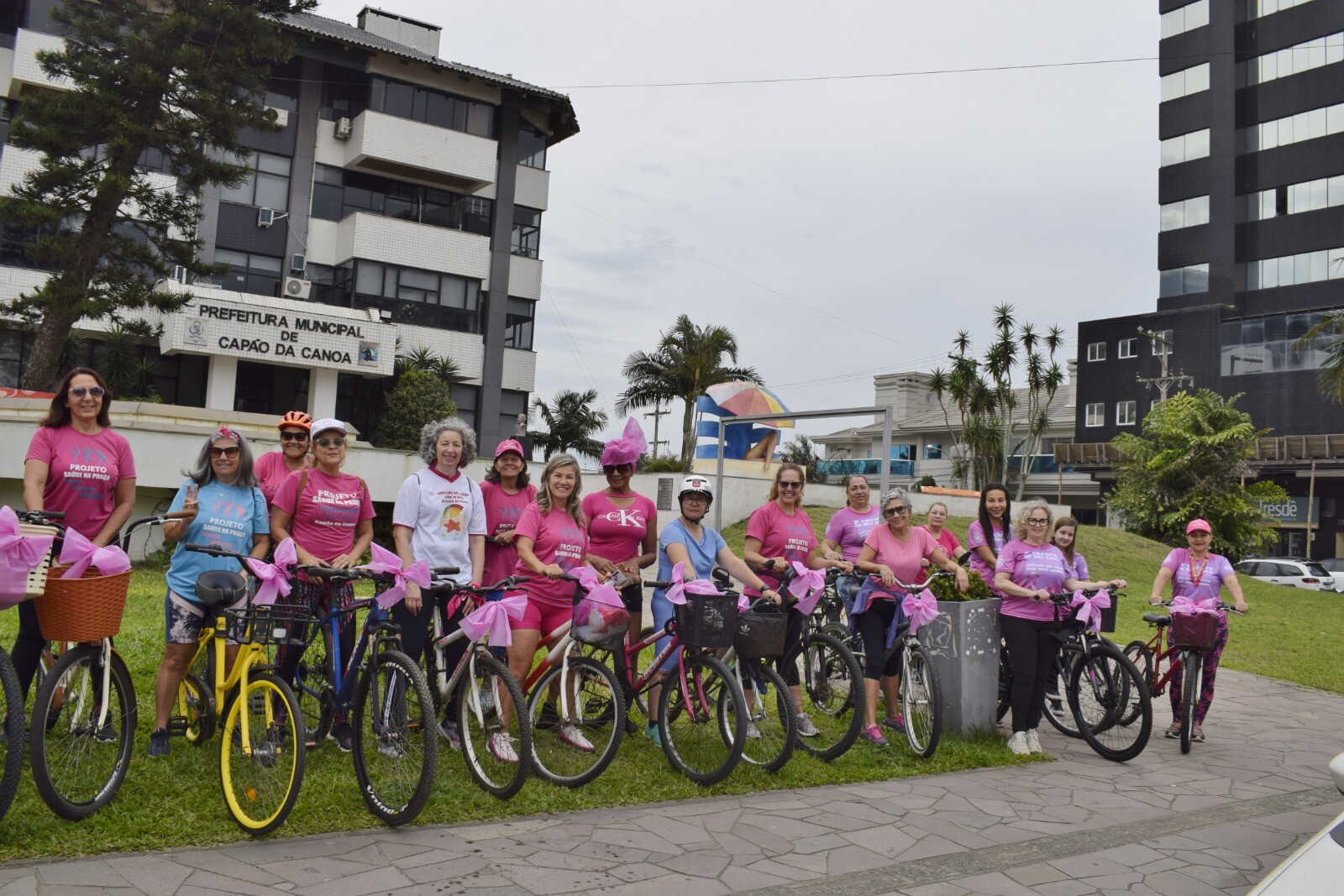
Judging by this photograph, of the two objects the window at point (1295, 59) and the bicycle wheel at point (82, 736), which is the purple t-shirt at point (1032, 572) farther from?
the window at point (1295, 59)

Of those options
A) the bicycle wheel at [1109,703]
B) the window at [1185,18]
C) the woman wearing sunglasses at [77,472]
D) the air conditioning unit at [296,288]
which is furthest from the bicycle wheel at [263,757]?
the window at [1185,18]

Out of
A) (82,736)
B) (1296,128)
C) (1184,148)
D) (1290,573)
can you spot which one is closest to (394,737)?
(82,736)

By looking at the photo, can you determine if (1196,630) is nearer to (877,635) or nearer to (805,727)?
(877,635)

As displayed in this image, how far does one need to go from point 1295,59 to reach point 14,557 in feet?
182

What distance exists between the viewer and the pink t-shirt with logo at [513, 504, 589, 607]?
670 cm

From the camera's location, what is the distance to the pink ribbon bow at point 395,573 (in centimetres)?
566

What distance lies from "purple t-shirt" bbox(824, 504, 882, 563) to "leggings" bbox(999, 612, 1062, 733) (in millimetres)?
1243

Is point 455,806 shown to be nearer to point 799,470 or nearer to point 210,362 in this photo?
point 799,470

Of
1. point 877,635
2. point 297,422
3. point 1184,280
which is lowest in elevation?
point 877,635

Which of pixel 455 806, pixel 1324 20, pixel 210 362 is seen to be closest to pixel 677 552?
pixel 455 806

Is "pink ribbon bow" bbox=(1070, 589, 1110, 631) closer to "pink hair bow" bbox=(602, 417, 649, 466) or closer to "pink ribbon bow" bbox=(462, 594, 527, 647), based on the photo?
"pink hair bow" bbox=(602, 417, 649, 466)

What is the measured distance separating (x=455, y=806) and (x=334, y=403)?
27.9 m

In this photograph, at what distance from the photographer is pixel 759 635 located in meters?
6.62

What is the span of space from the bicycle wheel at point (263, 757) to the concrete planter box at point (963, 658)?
4783 millimetres
